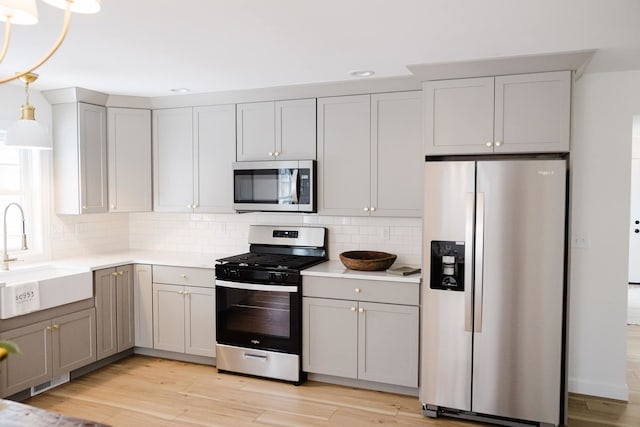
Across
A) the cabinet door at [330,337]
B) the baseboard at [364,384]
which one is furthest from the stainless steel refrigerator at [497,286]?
the cabinet door at [330,337]

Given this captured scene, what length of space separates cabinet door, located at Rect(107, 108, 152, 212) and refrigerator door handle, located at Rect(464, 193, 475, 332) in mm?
3005

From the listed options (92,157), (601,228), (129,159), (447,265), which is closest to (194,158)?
(129,159)

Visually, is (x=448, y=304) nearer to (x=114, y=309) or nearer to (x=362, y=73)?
(x=362, y=73)

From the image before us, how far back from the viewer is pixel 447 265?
10.9 ft

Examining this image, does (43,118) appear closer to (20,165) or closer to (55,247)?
(20,165)

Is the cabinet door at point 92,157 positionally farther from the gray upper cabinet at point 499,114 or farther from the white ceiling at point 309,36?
the gray upper cabinet at point 499,114

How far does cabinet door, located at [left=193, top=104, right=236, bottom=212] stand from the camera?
4.40 meters

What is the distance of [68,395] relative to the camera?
3.71m

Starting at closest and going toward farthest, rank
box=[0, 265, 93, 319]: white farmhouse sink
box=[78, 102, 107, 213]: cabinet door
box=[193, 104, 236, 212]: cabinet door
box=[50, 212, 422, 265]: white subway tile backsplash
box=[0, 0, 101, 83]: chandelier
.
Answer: box=[0, 0, 101, 83]: chandelier < box=[0, 265, 93, 319]: white farmhouse sink < box=[50, 212, 422, 265]: white subway tile backsplash < box=[78, 102, 107, 213]: cabinet door < box=[193, 104, 236, 212]: cabinet door

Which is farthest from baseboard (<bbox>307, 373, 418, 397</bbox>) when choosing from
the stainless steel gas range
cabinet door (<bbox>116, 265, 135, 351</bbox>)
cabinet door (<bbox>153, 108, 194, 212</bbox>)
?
cabinet door (<bbox>153, 108, 194, 212</bbox>)

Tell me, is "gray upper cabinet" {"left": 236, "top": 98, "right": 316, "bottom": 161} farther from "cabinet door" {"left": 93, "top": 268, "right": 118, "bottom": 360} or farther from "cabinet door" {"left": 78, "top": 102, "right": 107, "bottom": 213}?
"cabinet door" {"left": 93, "top": 268, "right": 118, "bottom": 360}

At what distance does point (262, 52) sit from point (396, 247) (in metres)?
1.98

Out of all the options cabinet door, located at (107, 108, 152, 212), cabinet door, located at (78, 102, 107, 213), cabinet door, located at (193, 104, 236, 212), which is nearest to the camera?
cabinet door, located at (78, 102, 107, 213)

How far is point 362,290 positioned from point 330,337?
1.53ft
